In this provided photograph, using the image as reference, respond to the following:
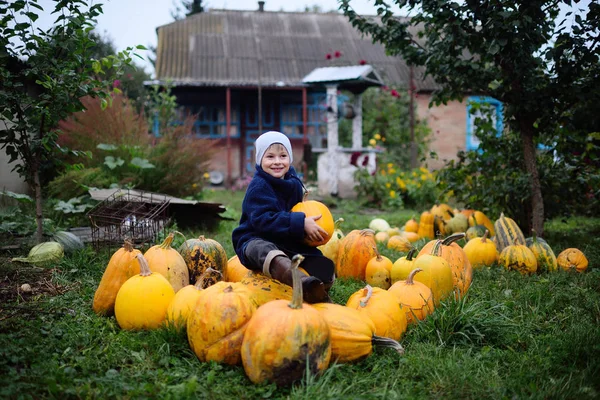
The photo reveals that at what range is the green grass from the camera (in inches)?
91.5

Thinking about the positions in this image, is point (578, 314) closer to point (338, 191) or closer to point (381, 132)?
point (338, 191)

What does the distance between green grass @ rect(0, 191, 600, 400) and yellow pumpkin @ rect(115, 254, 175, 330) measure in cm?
9

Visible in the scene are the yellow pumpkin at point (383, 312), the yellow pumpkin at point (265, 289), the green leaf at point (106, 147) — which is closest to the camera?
the yellow pumpkin at point (265, 289)

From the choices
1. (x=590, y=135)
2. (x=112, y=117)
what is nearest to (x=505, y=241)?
(x=590, y=135)

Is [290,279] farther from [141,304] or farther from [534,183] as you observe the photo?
[534,183]

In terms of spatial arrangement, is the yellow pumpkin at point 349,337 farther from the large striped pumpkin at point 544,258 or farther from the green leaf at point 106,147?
the green leaf at point 106,147

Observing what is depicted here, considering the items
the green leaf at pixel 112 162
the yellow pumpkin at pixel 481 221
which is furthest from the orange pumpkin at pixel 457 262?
the green leaf at pixel 112 162

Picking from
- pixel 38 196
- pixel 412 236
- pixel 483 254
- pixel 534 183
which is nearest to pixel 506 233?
pixel 483 254

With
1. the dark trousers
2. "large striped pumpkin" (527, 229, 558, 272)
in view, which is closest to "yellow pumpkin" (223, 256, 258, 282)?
the dark trousers

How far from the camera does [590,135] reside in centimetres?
572

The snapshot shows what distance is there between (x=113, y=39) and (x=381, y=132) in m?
15.4

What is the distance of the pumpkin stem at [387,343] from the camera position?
9.00 feet

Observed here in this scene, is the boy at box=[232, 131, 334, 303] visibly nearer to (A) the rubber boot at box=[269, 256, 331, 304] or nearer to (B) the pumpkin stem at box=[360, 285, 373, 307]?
(A) the rubber boot at box=[269, 256, 331, 304]

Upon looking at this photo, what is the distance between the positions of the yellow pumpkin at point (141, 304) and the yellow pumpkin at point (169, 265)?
0.37 m
